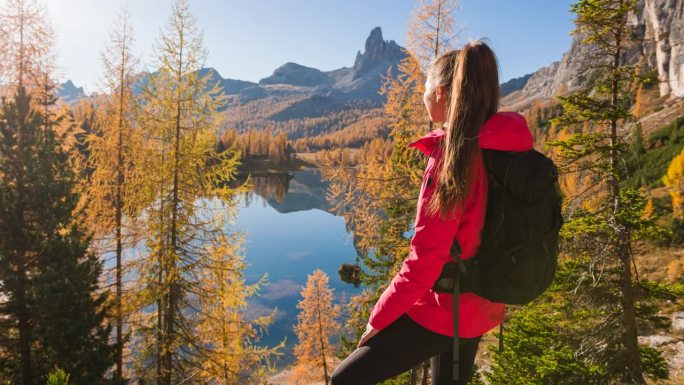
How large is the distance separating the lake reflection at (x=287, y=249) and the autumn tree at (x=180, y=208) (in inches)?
157

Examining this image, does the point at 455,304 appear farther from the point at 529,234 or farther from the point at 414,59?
the point at 414,59

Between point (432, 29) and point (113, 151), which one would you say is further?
point (113, 151)

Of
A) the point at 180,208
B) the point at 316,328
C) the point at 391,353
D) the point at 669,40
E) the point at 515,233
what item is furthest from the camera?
the point at 669,40

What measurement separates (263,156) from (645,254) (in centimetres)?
11250

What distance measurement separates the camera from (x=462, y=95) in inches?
71.1

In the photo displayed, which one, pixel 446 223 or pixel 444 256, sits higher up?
pixel 446 223

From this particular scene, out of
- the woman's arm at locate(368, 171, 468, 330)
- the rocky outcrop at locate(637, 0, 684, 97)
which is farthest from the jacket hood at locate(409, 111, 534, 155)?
the rocky outcrop at locate(637, 0, 684, 97)

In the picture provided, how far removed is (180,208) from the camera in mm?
9508

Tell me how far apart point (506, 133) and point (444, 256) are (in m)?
0.63

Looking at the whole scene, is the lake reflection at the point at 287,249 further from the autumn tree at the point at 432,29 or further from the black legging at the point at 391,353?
the black legging at the point at 391,353

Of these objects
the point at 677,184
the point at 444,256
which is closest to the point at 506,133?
the point at 444,256

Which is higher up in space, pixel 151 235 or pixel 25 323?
pixel 151 235

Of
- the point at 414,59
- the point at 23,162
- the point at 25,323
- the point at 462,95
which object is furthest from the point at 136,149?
the point at 462,95

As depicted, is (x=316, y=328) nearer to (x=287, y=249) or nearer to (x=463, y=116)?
(x=463, y=116)
